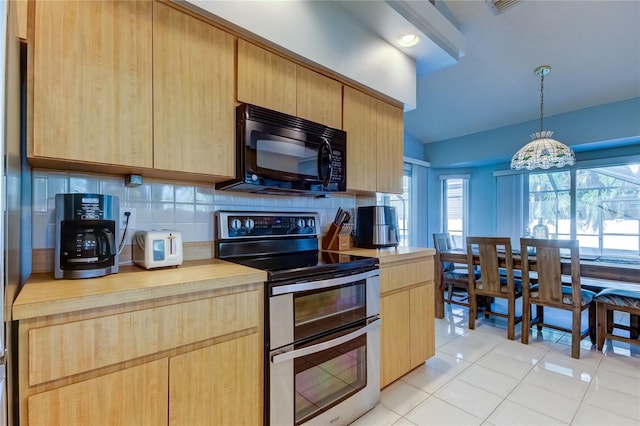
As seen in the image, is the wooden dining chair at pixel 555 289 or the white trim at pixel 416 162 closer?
the wooden dining chair at pixel 555 289

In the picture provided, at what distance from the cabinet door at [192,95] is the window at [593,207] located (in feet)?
14.7

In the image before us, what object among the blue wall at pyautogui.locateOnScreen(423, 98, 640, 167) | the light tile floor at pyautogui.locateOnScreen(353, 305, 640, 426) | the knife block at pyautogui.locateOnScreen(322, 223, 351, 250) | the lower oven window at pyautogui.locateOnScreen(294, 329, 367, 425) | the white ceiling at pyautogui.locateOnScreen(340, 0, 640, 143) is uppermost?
the white ceiling at pyautogui.locateOnScreen(340, 0, 640, 143)

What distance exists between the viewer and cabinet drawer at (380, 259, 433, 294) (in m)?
1.99

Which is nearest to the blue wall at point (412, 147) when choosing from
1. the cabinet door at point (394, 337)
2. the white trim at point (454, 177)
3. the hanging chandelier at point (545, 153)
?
the white trim at point (454, 177)

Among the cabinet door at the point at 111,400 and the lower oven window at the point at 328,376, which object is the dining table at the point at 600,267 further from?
the cabinet door at the point at 111,400

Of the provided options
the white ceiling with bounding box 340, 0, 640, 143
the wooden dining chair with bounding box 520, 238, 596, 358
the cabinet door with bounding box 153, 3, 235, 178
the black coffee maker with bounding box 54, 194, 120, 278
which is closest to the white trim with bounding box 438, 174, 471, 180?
the white ceiling with bounding box 340, 0, 640, 143

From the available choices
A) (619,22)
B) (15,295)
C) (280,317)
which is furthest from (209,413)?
(619,22)

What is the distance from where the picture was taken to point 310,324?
1.56 m

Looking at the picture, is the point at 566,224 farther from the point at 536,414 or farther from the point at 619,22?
the point at 536,414

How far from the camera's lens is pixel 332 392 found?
1.65m

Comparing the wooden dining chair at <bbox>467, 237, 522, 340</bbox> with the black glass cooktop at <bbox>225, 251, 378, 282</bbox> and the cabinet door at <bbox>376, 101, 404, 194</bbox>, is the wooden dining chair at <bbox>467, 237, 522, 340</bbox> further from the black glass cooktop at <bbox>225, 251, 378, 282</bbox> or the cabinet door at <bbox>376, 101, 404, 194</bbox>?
the black glass cooktop at <bbox>225, 251, 378, 282</bbox>

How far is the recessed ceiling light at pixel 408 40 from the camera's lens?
2229 millimetres

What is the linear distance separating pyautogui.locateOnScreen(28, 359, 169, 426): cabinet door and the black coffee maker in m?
0.42

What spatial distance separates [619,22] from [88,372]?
402 cm
